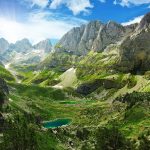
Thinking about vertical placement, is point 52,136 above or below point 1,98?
below

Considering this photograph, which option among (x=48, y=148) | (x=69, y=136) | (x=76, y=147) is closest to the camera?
(x=48, y=148)

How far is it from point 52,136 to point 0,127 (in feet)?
69.7

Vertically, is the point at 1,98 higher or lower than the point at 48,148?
higher

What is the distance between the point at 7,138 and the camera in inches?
3462

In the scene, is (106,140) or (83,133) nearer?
(106,140)

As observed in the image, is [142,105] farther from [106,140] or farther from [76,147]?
[106,140]

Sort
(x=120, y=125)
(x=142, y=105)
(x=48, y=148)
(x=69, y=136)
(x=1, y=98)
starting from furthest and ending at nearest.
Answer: (x=142, y=105), (x=120, y=125), (x=1, y=98), (x=69, y=136), (x=48, y=148)

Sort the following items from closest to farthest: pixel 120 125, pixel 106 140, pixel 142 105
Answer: pixel 106 140
pixel 120 125
pixel 142 105

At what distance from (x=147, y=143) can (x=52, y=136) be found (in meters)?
49.1

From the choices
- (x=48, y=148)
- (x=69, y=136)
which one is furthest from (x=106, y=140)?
(x=69, y=136)

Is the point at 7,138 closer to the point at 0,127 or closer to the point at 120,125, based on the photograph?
the point at 0,127

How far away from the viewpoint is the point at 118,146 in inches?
3342

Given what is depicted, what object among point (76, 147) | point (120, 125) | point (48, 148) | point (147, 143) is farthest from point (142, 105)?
point (147, 143)

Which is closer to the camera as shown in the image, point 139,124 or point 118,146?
point 118,146
